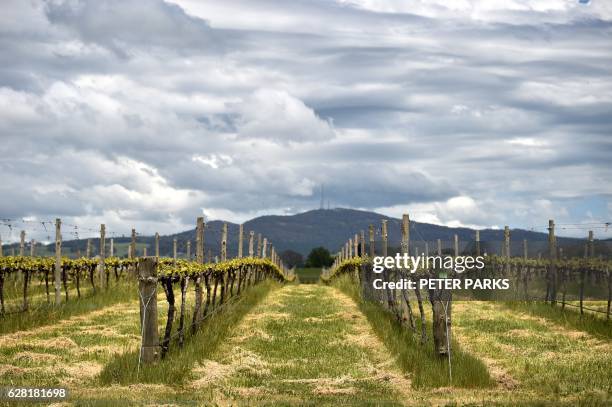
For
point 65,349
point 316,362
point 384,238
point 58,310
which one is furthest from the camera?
point 384,238

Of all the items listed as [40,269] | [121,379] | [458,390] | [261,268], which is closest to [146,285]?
[121,379]

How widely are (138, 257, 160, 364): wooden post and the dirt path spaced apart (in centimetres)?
87

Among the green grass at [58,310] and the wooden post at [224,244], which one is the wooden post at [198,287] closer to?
the wooden post at [224,244]

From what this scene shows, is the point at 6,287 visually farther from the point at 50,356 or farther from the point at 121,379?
the point at 121,379

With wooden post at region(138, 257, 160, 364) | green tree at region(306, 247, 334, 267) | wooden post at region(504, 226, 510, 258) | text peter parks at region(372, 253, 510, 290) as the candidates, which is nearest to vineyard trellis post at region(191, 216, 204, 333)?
wooden post at region(138, 257, 160, 364)

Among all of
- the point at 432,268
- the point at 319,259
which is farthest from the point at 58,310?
the point at 319,259

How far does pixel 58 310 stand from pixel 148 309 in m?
9.42

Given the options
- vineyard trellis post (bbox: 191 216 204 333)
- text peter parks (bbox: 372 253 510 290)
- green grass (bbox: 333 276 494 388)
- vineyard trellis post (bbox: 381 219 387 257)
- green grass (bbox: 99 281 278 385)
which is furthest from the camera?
vineyard trellis post (bbox: 381 219 387 257)

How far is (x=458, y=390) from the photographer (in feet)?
37.2

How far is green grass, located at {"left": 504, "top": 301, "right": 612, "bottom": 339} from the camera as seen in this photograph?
1764 centimetres

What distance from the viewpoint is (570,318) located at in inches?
788

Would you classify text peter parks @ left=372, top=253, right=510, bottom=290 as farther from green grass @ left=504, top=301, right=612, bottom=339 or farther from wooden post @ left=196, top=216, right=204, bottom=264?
wooden post @ left=196, top=216, right=204, bottom=264

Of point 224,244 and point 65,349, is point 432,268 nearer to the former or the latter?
point 65,349

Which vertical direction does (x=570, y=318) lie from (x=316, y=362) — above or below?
above
